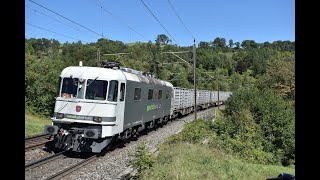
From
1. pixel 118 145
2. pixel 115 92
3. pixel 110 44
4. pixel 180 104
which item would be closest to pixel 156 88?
pixel 118 145

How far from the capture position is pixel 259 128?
864 inches

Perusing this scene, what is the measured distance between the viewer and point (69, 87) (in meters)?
12.7

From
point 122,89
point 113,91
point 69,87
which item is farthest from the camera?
point 122,89

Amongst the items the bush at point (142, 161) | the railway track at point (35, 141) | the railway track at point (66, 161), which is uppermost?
the bush at point (142, 161)

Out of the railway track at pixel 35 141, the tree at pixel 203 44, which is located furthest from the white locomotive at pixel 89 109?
the tree at pixel 203 44

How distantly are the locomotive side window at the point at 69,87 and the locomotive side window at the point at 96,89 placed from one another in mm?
484

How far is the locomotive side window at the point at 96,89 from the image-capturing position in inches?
491

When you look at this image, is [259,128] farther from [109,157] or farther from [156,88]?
[109,157]

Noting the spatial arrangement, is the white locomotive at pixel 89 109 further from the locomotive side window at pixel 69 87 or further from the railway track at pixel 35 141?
the railway track at pixel 35 141

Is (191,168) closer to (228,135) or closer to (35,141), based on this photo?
(35,141)

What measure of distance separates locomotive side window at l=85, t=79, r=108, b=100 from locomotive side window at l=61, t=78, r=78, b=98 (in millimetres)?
484

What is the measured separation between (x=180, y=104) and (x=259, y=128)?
36.6ft

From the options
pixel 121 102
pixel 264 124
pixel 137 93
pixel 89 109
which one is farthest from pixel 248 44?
pixel 89 109

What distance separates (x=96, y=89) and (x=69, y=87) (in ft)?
3.38
